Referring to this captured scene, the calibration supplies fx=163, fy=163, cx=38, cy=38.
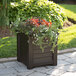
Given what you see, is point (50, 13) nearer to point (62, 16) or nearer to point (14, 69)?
point (62, 16)

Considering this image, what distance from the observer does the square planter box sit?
11.6 feet

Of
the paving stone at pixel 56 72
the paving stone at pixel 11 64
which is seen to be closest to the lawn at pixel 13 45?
the paving stone at pixel 11 64

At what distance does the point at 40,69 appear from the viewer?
11.9ft

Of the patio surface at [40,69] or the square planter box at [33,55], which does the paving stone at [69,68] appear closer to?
the patio surface at [40,69]

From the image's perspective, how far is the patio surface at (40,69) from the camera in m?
3.37

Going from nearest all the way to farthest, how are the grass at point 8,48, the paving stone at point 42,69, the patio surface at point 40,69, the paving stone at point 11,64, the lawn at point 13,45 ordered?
the patio surface at point 40,69 < the paving stone at point 42,69 < the paving stone at point 11,64 < the grass at point 8,48 < the lawn at point 13,45

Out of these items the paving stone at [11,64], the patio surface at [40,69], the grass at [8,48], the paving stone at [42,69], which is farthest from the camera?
the grass at [8,48]

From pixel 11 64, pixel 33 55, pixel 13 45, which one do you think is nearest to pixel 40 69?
pixel 33 55

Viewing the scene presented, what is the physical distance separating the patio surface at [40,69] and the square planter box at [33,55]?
0.12 meters

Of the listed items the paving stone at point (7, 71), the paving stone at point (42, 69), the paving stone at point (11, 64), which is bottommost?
the paving stone at point (7, 71)

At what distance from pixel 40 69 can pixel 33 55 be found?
1.18 feet

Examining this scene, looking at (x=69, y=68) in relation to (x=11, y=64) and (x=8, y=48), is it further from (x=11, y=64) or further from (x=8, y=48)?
(x=8, y=48)

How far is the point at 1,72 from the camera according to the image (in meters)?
3.47

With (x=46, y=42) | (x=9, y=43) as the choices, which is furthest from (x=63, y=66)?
(x=9, y=43)
